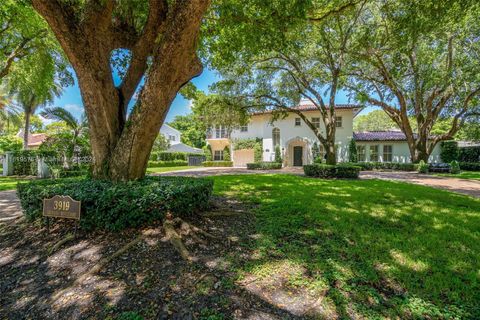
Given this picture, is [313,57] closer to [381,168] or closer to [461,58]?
[461,58]

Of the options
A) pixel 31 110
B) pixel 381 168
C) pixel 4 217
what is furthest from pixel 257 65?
pixel 31 110

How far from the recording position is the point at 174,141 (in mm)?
40719

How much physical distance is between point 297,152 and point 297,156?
0.43 meters

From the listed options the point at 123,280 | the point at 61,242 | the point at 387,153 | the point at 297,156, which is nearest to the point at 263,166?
the point at 297,156

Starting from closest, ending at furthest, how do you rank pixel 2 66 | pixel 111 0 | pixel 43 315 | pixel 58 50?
pixel 43 315 → pixel 111 0 → pixel 58 50 → pixel 2 66

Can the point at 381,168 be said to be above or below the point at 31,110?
below

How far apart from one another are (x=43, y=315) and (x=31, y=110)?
30146 mm

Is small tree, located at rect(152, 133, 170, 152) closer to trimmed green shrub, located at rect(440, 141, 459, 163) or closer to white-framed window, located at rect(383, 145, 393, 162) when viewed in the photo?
white-framed window, located at rect(383, 145, 393, 162)

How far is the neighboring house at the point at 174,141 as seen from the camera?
1480 inches

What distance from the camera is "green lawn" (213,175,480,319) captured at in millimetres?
2648

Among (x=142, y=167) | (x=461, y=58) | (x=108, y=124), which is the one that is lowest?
(x=142, y=167)

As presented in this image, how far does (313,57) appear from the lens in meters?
14.1

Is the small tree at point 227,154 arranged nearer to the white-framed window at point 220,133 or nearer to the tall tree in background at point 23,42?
the white-framed window at point 220,133

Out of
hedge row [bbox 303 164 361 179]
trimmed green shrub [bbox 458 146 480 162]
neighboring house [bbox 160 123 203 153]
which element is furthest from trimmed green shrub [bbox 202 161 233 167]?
trimmed green shrub [bbox 458 146 480 162]
